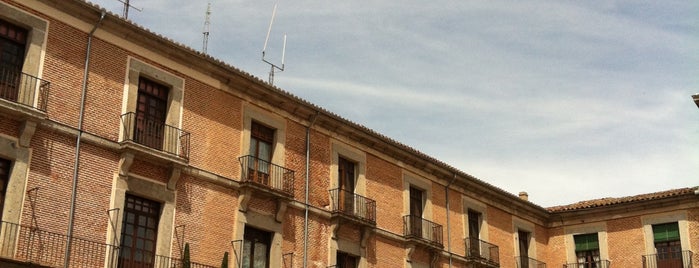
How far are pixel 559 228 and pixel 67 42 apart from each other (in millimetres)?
23250

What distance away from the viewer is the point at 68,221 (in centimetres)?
1942

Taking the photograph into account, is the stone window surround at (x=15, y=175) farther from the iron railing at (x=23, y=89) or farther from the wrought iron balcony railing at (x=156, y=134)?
the wrought iron balcony railing at (x=156, y=134)

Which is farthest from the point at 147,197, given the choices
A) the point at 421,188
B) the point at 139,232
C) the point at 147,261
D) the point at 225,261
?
Result: the point at 421,188

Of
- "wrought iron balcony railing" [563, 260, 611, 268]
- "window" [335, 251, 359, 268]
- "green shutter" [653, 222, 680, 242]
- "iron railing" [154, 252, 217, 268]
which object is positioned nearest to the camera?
"iron railing" [154, 252, 217, 268]

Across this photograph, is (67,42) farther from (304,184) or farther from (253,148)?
(304,184)

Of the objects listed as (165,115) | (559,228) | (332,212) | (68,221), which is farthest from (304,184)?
(559,228)

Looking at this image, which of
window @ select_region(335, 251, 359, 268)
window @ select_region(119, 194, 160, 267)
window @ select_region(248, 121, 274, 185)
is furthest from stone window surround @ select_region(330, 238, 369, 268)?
window @ select_region(119, 194, 160, 267)

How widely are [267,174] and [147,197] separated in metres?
4.47

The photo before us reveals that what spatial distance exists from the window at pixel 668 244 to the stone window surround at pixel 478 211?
688 cm

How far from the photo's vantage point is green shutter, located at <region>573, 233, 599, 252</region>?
117 feet

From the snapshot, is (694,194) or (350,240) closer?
(350,240)

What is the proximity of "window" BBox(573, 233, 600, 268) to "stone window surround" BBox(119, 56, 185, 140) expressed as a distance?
786 inches

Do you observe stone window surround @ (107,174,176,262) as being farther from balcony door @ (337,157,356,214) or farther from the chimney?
the chimney

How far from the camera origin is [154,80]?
22.4 metres
